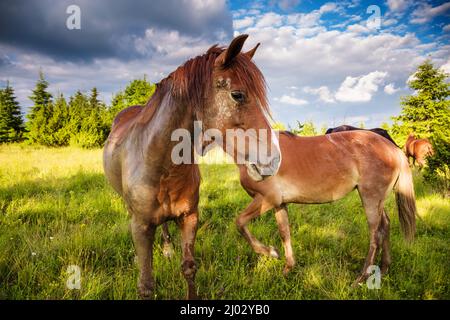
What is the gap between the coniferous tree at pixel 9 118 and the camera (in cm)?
2402

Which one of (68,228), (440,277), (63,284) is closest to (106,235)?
(68,228)

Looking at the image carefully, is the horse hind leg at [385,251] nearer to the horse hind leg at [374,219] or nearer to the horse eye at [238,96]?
the horse hind leg at [374,219]

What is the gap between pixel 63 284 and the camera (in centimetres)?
258

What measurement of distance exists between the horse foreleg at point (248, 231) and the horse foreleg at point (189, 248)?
4.46ft

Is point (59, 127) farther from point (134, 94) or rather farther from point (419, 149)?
point (419, 149)

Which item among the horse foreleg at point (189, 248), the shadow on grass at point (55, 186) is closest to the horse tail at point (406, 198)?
the horse foreleg at point (189, 248)

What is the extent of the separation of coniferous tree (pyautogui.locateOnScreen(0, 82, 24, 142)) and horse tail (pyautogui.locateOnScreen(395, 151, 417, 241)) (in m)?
31.1

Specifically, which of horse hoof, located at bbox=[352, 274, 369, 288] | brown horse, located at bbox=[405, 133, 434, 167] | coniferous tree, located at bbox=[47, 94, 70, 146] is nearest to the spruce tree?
brown horse, located at bbox=[405, 133, 434, 167]

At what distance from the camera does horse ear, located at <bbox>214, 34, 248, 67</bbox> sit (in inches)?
68.3

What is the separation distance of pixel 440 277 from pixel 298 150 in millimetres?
2320

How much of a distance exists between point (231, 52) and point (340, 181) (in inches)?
100
